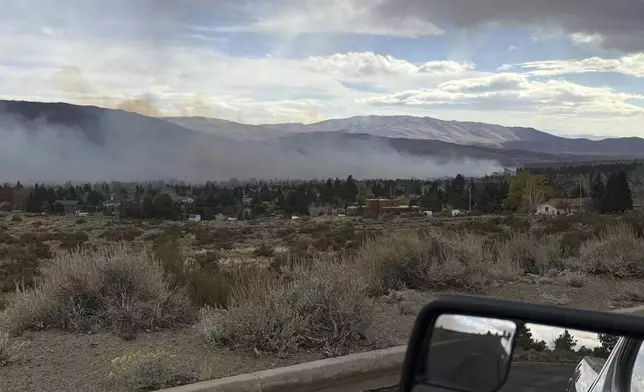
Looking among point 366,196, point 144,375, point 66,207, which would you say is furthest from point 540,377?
point 366,196

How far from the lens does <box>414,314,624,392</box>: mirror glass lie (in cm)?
229

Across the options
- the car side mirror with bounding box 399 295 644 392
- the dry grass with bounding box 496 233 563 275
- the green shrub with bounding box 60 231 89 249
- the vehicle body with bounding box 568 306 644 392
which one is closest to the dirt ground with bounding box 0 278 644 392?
the car side mirror with bounding box 399 295 644 392

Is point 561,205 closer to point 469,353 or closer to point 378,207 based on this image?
point 378,207

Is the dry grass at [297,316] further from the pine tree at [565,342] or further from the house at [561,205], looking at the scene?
the house at [561,205]

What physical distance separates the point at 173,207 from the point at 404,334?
67.9 metres

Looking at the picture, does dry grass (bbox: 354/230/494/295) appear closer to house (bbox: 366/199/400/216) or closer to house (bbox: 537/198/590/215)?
house (bbox: 366/199/400/216)

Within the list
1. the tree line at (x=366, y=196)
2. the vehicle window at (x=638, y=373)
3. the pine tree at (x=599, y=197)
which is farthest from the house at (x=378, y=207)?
the vehicle window at (x=638, y=373)

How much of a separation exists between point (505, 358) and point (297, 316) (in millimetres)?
6042

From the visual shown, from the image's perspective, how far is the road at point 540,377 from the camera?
7.81ft

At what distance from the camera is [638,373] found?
2.11 m

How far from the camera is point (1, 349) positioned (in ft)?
23.6

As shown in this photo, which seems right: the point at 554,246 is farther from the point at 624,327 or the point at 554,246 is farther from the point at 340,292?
the point at 624,327

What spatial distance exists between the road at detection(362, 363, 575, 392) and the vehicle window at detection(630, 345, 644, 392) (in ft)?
0.91

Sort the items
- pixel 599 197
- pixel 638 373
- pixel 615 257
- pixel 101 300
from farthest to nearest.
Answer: pixel 599 197 < pixel 615 257 < pixel 101 300 < pixel 638 373
